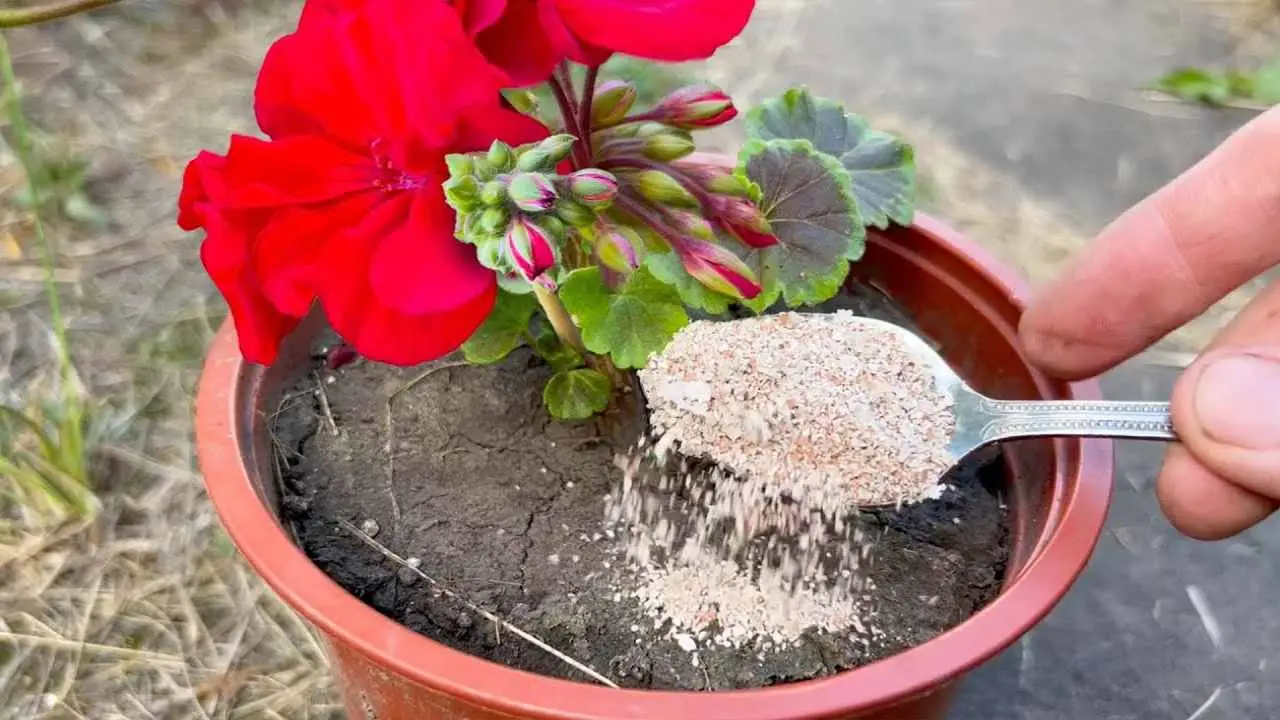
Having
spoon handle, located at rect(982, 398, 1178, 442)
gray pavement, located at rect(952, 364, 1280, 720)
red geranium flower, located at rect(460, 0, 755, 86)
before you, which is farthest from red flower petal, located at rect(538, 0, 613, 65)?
gray pavement, located at rect(952, 364, 1280, 720)

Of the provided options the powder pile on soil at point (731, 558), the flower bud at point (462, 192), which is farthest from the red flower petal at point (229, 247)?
the powder pile on soil at point (731, 558)

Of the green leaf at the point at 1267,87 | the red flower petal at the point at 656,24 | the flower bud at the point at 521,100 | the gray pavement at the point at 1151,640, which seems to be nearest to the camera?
the red flower petal at the point at 656,24

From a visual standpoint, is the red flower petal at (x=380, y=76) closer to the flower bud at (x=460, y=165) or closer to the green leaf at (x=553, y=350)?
the flower bud at (x=460, y=165)

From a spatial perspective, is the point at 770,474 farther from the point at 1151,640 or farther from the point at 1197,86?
the point at 1197,86

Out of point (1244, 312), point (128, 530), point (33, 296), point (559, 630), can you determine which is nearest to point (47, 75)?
point (33, 296)

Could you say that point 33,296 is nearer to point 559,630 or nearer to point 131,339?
point 131,339

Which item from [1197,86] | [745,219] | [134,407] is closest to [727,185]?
[745,219]
